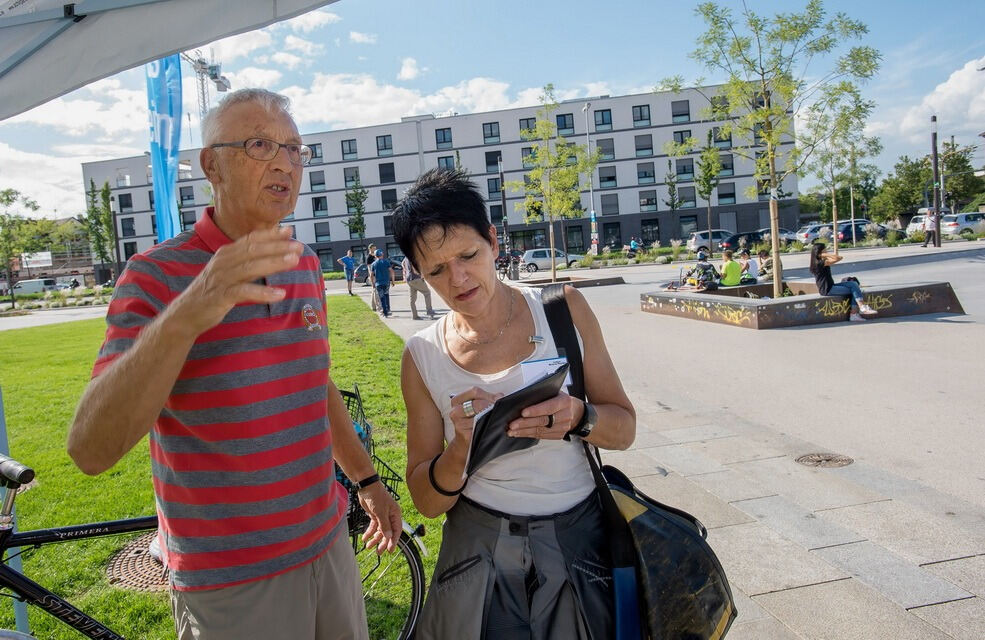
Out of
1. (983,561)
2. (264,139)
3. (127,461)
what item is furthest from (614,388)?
(127,461)

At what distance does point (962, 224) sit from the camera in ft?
141

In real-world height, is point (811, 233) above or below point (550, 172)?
below

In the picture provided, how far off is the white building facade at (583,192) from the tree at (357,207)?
172cm

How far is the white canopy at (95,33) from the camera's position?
286 cm

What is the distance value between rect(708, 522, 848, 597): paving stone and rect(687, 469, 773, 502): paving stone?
52 cm

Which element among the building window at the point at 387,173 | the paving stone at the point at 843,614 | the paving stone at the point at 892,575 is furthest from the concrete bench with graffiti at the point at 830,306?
the building window at the point at 387,173

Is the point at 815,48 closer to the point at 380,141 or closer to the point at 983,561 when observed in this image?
the point at 983,561

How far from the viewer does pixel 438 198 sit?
2164mm

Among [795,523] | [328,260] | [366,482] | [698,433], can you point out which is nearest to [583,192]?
[328,260]

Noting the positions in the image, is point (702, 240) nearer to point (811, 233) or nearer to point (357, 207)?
point (811, 233)

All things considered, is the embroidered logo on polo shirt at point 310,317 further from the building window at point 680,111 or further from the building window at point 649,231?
the building window at point 680,111

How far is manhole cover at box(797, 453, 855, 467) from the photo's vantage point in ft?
17.0

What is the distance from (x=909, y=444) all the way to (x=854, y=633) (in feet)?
10.4

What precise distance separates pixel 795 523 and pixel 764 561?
60 cm
